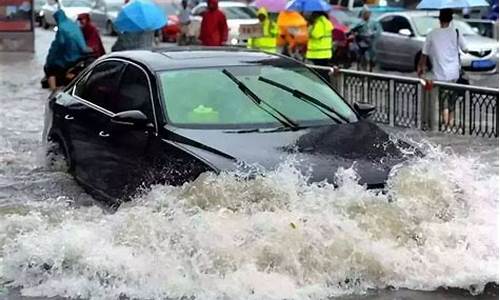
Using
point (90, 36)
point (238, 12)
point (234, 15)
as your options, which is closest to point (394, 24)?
point (234, 15)

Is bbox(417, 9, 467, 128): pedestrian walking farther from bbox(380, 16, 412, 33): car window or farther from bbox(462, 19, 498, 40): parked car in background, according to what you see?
bbox(462, 19, 498, 40): parked car in background

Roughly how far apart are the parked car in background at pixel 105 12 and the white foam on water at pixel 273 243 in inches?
1133

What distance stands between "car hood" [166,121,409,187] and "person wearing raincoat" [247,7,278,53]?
12.3 meters

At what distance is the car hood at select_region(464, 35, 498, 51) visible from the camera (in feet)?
76.2

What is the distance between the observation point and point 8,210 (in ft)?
28.7

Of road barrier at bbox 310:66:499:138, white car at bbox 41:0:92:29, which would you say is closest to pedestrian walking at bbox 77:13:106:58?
road barrier at bbox 310:66:499:138

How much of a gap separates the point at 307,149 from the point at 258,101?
3.00 feet

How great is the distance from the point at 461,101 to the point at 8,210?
6.53m

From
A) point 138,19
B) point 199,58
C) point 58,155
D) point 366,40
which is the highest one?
point 199,58

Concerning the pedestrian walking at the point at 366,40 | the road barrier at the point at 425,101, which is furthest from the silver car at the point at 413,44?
the road barrier at the point at 425,101

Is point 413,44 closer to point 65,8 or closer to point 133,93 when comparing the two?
point 65,8

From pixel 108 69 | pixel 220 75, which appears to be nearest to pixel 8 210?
pixel 108 69

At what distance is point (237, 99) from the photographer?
25.5ft

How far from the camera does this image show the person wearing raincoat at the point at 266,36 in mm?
19719
